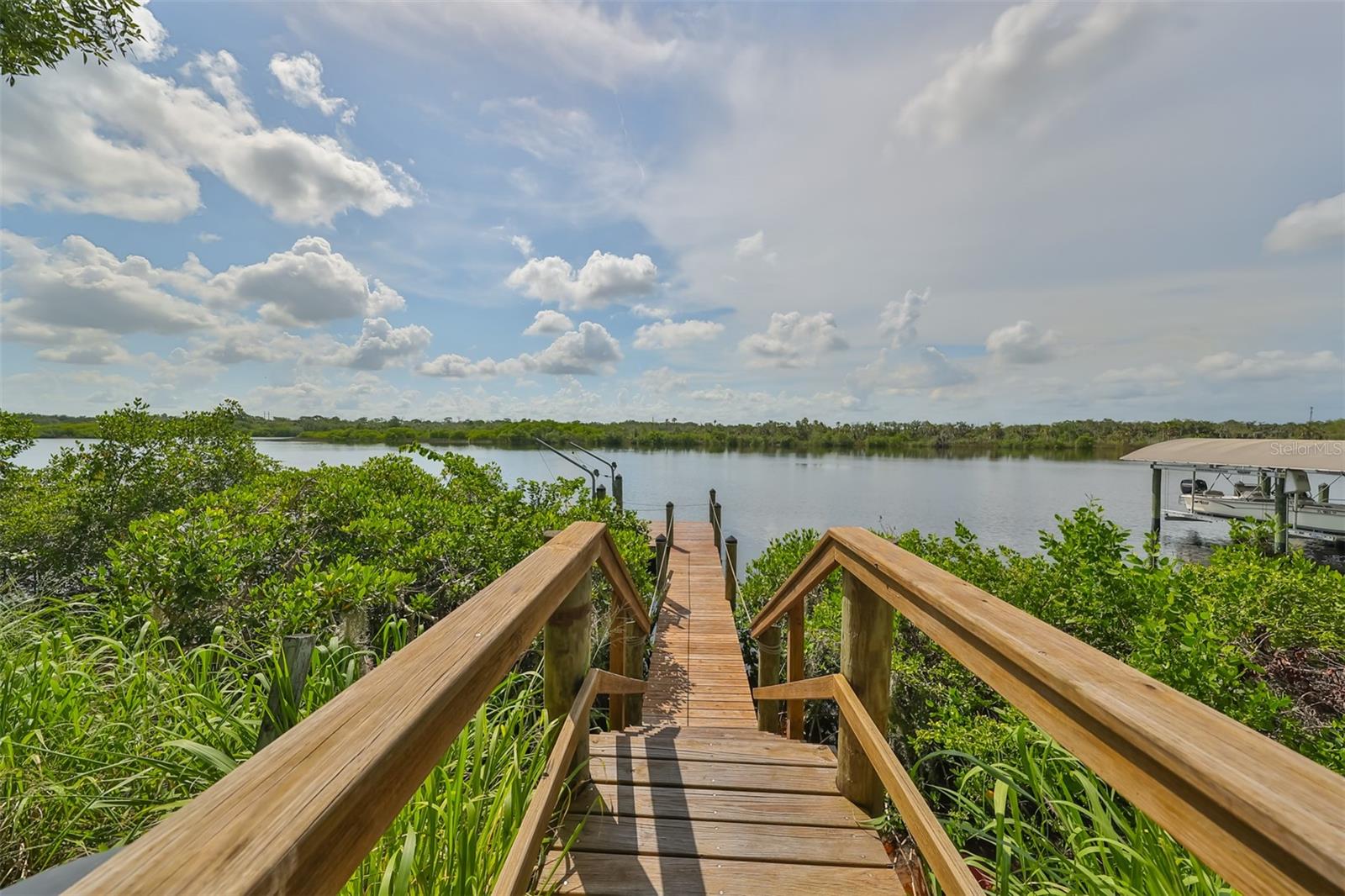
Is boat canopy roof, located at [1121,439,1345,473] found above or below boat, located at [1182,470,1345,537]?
above

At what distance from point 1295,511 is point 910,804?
55.7 feet

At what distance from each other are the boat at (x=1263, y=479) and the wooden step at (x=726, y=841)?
13.7m

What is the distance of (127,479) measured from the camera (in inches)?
221

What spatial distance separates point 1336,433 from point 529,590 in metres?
50.8

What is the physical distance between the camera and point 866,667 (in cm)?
176

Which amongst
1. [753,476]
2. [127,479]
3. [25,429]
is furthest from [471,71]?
[753,476]

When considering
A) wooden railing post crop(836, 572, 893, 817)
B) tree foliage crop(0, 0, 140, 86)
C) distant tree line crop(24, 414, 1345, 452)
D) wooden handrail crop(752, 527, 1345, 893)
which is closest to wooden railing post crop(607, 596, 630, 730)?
wooden railing post crop(836, 572, 893, 817)

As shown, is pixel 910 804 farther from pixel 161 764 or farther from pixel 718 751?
pixel 161 764

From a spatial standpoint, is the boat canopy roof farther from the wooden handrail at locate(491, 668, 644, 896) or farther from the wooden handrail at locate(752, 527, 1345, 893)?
the wooden handrail at locate(491, 668, 644, 896)

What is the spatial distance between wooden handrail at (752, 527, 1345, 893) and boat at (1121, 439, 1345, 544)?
14155 millimetres

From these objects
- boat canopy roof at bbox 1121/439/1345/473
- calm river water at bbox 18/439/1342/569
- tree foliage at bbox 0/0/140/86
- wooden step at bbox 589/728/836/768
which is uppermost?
tree foliage at bbox 0/0/140/86

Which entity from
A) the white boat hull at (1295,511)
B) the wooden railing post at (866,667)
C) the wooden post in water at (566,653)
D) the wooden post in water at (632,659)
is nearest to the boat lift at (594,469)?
the wooden post in water at (632,659)

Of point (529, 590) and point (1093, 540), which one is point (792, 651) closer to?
point (1093, 540)

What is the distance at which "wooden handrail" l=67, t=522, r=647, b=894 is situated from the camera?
405 millimetres
